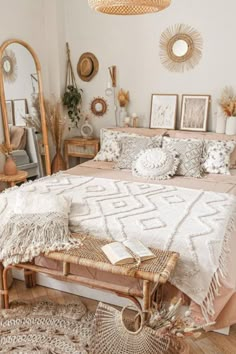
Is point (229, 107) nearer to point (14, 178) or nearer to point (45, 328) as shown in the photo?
point (14, 178)

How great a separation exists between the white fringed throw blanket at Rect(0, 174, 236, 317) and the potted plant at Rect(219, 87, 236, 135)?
3.61 feet

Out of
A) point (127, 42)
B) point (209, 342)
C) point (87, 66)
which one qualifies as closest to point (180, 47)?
point (127, 42)

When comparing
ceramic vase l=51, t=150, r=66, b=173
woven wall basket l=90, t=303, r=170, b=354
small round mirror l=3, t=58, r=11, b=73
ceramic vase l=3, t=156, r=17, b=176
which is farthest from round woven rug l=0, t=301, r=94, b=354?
small round mirror l=3, t=58, r=11, b=73

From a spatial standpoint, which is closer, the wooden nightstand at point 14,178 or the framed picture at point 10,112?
the wooden nightstand at point 14,178

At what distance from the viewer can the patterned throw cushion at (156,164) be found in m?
3.08

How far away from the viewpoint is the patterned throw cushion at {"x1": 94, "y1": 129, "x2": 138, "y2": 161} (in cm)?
358

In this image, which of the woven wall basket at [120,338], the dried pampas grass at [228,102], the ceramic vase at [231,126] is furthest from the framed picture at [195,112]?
the woven wall basket at [120,338]

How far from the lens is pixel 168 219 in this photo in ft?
6.93

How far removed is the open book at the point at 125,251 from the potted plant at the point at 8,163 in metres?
1.94

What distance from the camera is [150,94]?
393cm

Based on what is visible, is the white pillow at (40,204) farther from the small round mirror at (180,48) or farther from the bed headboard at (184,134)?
the small round mirror at (180,48)

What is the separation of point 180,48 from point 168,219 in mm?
2331

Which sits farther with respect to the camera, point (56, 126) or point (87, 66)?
point (87, 66)

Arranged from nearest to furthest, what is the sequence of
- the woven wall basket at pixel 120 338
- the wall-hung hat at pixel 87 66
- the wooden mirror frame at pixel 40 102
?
the woven wall basket at pixel 120 338 → the wooden mirror frame at pixel 40 102 → the wall-hung hat at pixel 87 66
